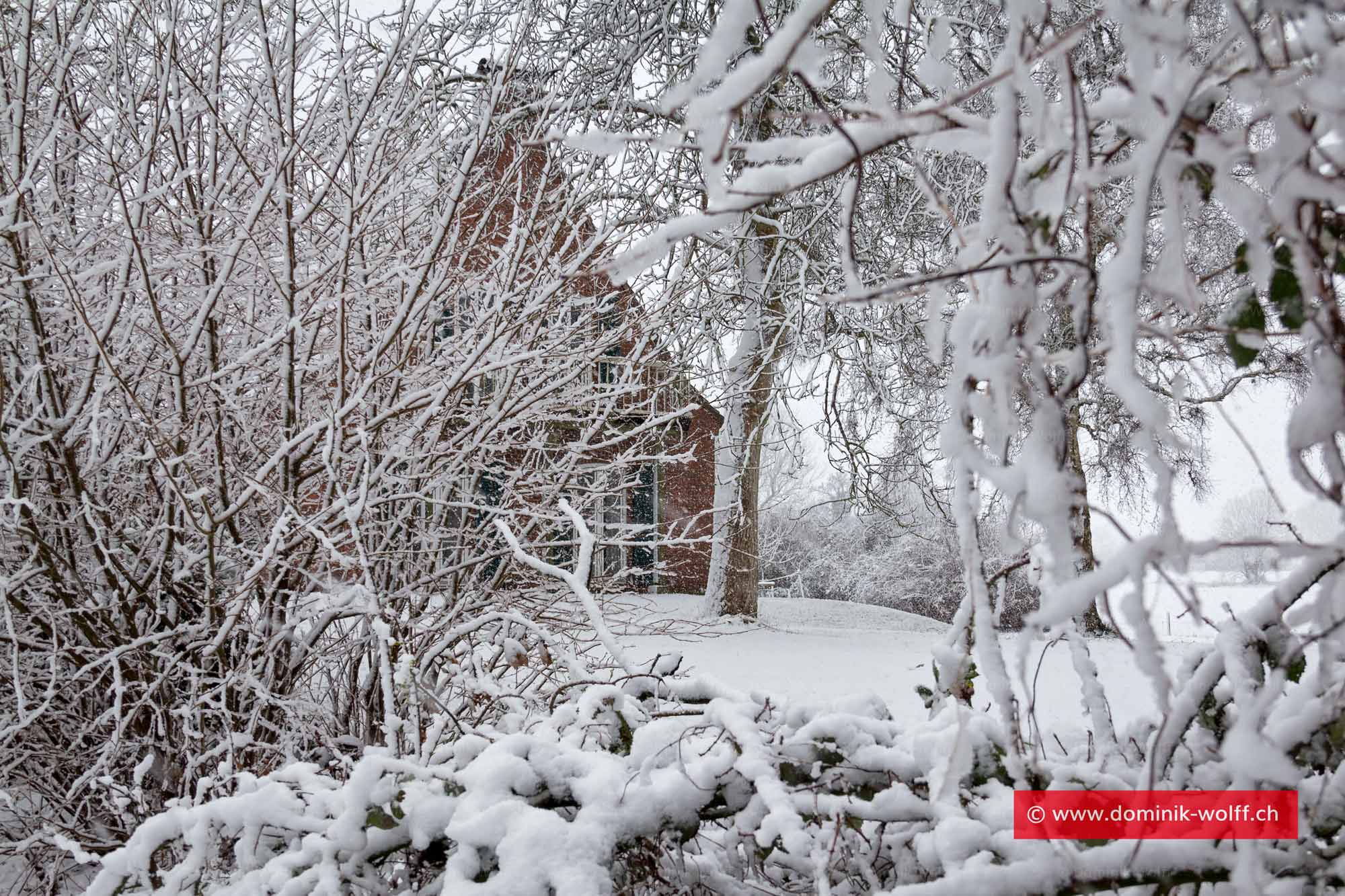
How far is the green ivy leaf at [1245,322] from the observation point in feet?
2.68

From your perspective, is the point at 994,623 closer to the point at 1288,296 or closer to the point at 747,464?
the point at 1288,296

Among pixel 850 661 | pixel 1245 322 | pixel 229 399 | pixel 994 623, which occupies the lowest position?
pixel 850 661

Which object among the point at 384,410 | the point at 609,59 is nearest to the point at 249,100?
the point at 384,410

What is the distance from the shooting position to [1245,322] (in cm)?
82

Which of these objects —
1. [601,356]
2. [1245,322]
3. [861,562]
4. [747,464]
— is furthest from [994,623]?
[861,562]

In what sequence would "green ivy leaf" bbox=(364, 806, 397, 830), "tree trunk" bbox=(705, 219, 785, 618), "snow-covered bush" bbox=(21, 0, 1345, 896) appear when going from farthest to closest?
"tree trunk" bbox=(705, 219, 785, 618)
"green ivy leaf" bbox=(364, 806, 397, 830)
"snow-covered bush" bbox=(21, 0, 1345, 896)

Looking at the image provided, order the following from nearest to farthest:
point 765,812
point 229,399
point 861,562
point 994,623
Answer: point 994,623 → point 765,812 → point 229,399 → point 861,562

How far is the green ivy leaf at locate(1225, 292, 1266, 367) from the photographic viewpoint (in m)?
0.82

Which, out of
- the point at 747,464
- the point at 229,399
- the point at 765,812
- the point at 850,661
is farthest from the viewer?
the point at 747,464

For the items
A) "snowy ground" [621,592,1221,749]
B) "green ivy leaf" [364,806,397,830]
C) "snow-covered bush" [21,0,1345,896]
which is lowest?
"snowy ground" [621,592,1221,749]

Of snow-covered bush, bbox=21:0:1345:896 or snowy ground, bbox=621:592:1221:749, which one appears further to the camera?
snowy ground, bbox=621:592:1221:749

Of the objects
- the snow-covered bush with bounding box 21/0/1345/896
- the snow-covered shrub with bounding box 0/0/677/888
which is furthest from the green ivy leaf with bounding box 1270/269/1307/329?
the snow-covered shrub with bounding box 0/0/677/888

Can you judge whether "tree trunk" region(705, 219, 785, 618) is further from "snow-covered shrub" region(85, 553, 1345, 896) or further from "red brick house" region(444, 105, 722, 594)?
"snow-covered shrub" region(85, 553, 1345, 896)

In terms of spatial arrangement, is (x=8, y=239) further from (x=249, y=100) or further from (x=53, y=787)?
(x=53, y=787)
